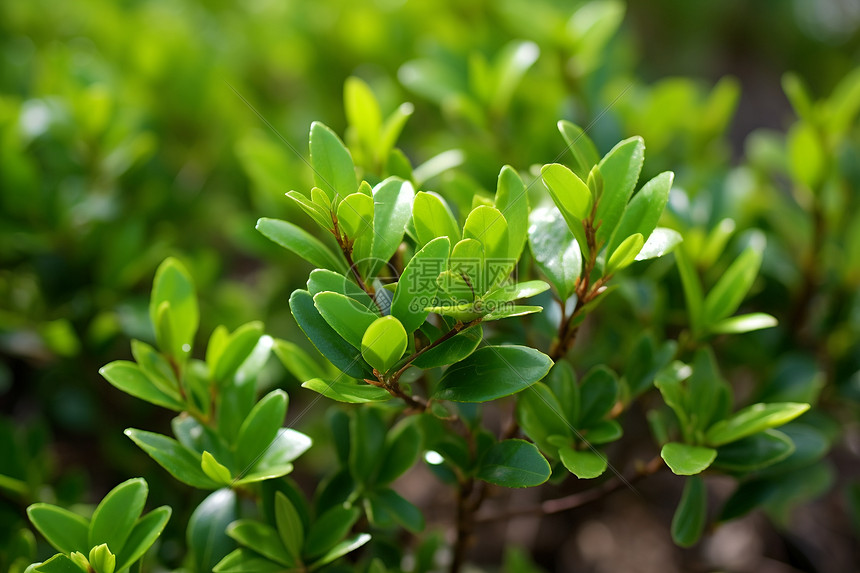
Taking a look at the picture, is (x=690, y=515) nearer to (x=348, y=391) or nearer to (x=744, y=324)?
(x=744, y=324)

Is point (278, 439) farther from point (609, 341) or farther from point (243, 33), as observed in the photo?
point (243, 33)

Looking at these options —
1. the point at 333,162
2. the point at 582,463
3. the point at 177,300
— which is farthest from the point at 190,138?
the point at 582,463

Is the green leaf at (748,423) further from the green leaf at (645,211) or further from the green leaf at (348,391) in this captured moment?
the green leaf at (348,391)

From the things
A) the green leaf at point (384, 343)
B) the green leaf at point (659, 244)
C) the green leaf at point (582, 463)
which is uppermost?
the green leaf at point (659, 244)

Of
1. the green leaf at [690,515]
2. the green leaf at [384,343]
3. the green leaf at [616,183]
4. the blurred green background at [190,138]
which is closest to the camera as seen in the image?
the green leaf at [384,343]

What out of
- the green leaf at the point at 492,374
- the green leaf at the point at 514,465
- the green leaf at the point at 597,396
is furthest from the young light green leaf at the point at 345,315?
the green leaf at the point at 597,396

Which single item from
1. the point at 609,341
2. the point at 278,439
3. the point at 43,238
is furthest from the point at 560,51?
the point at 43,238

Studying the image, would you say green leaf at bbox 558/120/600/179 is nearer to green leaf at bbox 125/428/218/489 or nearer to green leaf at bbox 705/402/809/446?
green leaf at bbox 705/402/809/446
